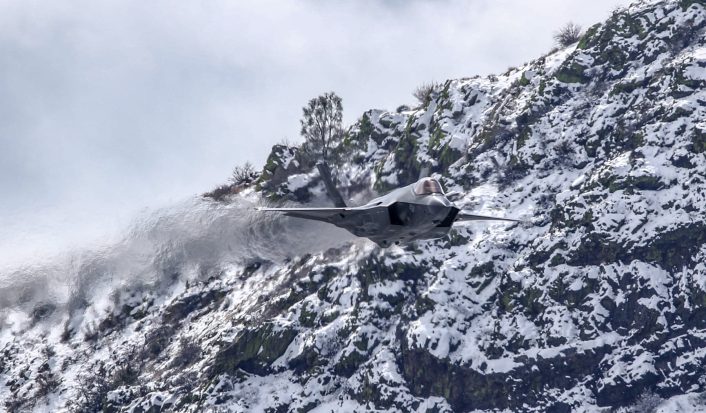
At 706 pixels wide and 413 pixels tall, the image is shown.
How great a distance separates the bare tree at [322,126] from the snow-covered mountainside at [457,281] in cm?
226

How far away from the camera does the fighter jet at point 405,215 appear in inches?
1644

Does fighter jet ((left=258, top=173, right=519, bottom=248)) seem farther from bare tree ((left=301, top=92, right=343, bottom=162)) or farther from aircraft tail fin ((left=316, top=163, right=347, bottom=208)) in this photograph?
bare tree ((left=301, top=92, right=343, bottom=162))

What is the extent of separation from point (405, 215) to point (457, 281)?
27.7 meters

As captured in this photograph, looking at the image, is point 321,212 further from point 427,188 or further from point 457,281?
point 457,281

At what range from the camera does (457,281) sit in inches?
2721

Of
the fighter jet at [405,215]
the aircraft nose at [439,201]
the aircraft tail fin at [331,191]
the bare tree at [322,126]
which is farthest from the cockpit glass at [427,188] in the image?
the bare tree at [322,126]

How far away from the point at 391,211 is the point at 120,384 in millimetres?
41710

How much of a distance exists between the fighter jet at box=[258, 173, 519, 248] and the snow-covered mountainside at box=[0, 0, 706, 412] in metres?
22.9

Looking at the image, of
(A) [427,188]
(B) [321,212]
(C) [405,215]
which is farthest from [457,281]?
(A) [427,188]

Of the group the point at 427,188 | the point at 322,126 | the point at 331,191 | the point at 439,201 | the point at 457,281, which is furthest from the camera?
the point at 322,126

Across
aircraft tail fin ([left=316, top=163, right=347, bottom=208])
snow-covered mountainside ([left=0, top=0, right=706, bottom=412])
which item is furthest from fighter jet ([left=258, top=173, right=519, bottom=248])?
snow-covered mountainside ([left=0, top=0, right=706, bottom=412])

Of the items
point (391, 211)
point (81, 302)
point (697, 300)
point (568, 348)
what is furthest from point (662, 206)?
point (81, 302)

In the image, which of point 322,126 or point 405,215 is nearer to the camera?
point 405,215

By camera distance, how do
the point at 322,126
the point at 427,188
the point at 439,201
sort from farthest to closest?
1. the point at 322,126
2. the point at 427,188
3. the point at 439,201
